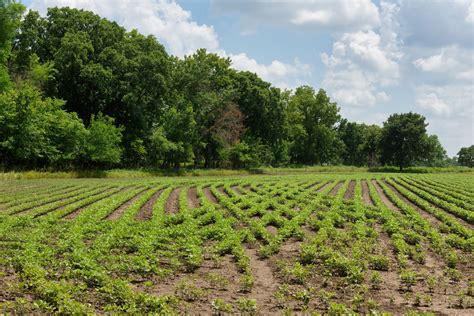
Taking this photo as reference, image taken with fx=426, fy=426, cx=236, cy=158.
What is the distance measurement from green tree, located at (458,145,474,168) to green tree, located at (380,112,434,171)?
247 ft

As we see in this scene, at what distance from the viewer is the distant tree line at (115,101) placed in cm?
3697

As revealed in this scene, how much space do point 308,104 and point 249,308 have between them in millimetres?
84709

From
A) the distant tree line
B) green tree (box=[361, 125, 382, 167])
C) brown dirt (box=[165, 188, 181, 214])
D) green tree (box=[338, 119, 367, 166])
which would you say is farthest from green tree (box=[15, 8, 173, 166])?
green tree (box=[338, 119, 367, 166])

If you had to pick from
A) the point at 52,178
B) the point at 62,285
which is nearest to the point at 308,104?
the point at 52,178

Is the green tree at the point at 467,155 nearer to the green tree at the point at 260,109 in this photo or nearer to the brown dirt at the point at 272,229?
the green tree at the point at 260,109

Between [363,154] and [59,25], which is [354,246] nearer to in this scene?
[59,25]

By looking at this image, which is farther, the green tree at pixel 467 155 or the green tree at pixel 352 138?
the green tree at pixel 467 155

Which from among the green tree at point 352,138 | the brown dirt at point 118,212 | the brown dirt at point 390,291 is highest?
the green tree at point 352,138

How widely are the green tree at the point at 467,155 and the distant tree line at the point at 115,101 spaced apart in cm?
10007

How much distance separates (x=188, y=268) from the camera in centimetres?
971

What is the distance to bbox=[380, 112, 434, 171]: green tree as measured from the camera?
250 ft

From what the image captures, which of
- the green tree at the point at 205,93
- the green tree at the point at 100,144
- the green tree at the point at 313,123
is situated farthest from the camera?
the green tree at the point at 313,123

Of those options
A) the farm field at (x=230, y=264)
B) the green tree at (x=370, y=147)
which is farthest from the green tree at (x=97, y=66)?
the green tree at (x=370, y=147)

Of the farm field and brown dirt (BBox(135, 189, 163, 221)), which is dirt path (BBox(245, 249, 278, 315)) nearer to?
the farm field
